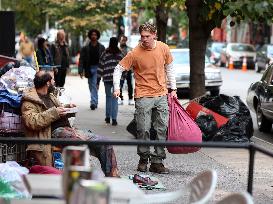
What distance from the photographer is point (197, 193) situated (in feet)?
17.3

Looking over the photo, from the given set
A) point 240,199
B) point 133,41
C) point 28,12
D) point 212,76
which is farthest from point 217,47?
point 240,199

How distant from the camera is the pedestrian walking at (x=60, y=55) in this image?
19.5 meters

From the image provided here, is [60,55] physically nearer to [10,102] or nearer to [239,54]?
[10,102]

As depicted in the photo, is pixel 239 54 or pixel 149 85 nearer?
pixel 149 85

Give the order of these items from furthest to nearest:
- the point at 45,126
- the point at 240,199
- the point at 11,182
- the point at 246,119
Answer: the point at 246,119 < the point at 45,126 < the point at 11,182 < the point at 240,199

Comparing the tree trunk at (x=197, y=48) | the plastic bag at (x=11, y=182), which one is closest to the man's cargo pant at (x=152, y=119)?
the plastic bag at (x=11, y=182)

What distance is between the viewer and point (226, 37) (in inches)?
3209

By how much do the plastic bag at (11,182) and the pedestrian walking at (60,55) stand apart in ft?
38.6

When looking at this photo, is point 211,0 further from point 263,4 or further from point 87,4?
point 87,4

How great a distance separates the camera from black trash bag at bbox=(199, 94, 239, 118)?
13.0 metres

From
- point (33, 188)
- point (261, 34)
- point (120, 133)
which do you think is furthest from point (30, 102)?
point (261, 34)

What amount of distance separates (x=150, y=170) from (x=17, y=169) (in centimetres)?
283

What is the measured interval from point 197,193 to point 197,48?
9.96 m

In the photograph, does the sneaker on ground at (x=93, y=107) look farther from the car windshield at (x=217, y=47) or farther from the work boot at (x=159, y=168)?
the car windshield at (x=217, y=47)
